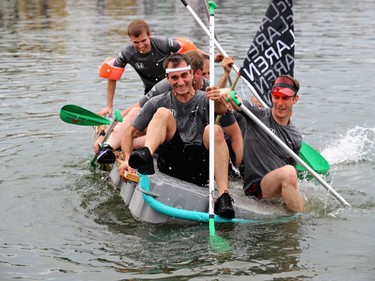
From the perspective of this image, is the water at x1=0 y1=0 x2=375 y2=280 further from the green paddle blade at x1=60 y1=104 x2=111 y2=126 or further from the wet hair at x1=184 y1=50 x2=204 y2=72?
the wet hair at x1=184 y1=50 x2=204 y2=72

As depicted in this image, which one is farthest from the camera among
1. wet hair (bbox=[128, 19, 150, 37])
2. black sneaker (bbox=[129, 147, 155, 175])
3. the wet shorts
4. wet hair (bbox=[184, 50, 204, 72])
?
wet hair (bbox=[128, 19, 150, 37])

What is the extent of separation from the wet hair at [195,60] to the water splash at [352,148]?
3232 millimetres

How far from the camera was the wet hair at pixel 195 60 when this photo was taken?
9070mm

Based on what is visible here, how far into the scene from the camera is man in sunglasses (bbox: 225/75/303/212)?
8516mm

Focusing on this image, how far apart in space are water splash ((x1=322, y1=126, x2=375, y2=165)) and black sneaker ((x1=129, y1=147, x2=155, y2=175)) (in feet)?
13.7

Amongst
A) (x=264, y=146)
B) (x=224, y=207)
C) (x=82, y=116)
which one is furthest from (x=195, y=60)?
(x=82, y=116)

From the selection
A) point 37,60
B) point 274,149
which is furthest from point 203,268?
point 37,60

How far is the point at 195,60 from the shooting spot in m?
9.08

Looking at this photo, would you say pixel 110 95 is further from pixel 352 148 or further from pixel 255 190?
pixel 255 190

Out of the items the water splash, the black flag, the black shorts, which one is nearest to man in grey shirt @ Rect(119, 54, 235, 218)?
the black shorts

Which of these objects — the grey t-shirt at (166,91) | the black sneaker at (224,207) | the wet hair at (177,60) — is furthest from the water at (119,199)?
the wet hair at (177,60)

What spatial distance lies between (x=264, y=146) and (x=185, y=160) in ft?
3.01

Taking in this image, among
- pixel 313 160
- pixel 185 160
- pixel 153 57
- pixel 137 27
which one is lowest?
pixel 313 160

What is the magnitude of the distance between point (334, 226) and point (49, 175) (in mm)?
4251
